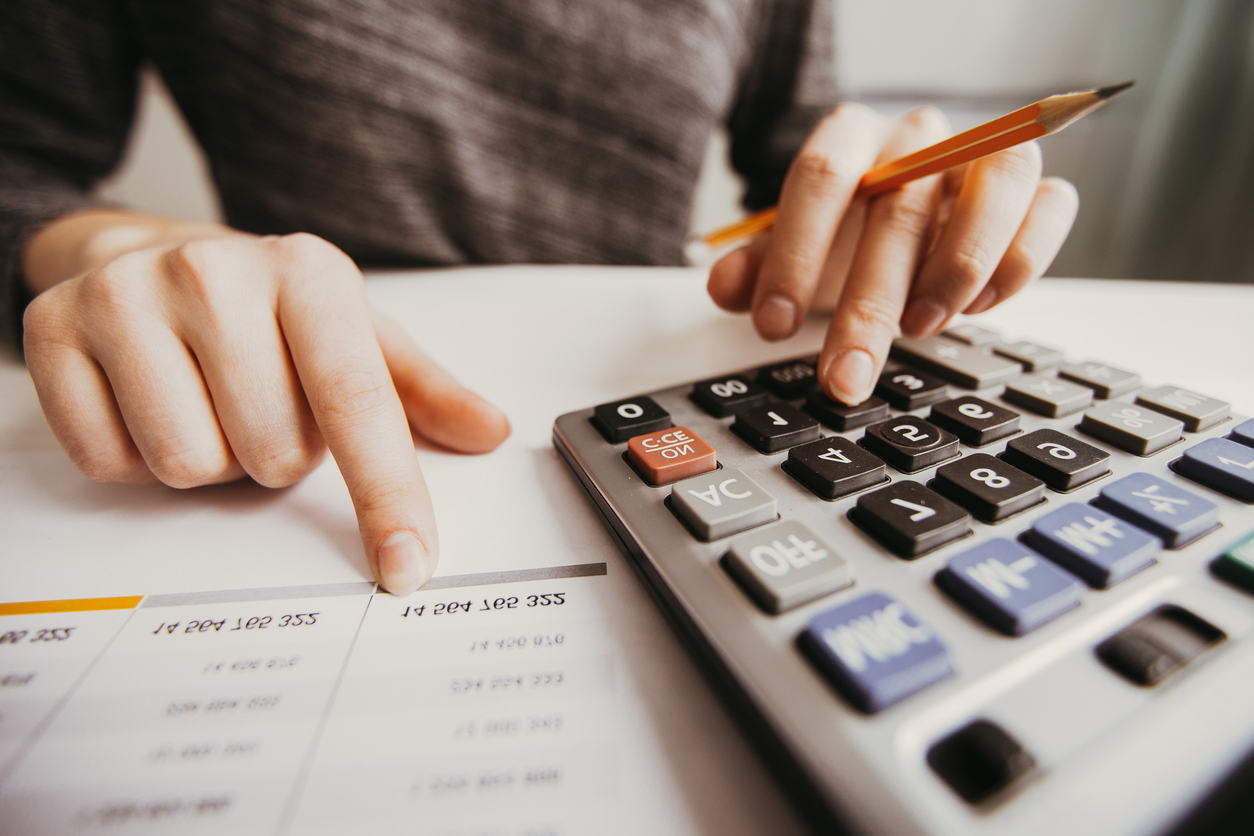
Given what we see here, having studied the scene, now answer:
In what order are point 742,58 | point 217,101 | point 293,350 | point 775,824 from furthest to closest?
1. point 742,58
2. point 217,101
3. point 293,350
4. point 775,824

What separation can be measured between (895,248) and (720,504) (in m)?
0.22

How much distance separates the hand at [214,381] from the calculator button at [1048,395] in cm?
30

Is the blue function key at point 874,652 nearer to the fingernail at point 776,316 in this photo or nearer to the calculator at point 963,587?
the calculator at point 963,587

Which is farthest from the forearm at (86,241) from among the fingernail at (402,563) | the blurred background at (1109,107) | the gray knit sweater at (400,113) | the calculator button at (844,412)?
the blurred background at (1109,107)

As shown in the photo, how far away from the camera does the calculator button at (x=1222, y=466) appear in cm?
21

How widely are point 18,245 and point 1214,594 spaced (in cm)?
71

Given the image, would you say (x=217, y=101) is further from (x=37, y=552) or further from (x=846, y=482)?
(x=846, y=482)

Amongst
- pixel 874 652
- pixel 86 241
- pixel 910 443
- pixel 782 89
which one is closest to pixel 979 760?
pixel 874 652

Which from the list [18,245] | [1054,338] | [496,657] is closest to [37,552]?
[496,657]

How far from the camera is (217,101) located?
52cm

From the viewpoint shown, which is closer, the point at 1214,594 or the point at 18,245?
the point at 1214,594

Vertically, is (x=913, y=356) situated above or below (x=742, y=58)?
below

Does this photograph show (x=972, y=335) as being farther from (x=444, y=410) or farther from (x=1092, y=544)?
(x=444, y=410)

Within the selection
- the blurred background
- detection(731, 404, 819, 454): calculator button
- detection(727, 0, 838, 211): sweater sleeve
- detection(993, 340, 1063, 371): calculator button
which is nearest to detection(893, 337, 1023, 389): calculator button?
detection(993, 340, 1063, 371): calculator button
